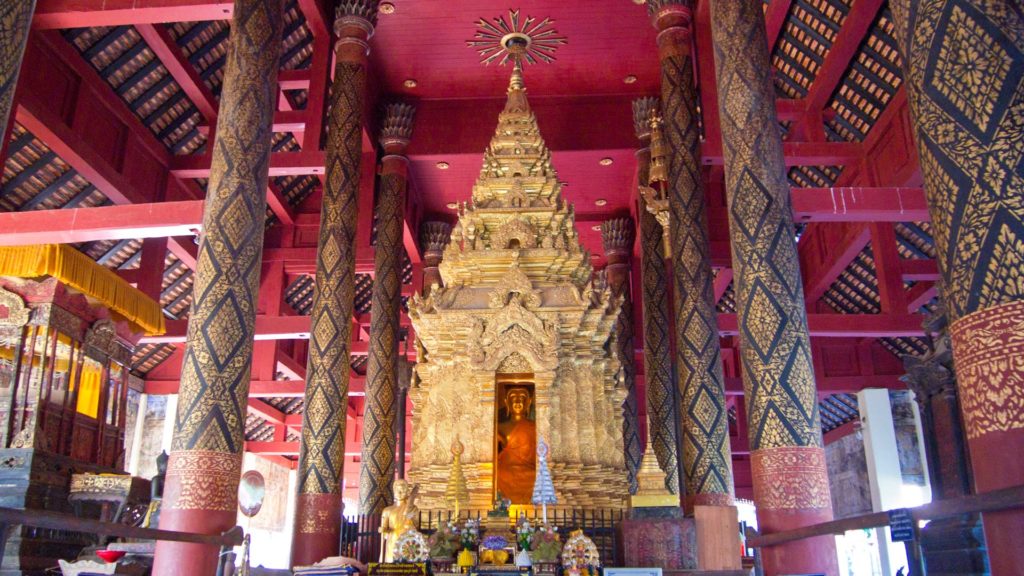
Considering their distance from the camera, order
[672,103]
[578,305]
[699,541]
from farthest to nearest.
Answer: [672,103] < [578,305] < [699,541]

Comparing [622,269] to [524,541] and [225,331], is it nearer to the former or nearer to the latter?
[524,541]

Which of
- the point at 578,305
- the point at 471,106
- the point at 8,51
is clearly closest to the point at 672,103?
the point at 578,305

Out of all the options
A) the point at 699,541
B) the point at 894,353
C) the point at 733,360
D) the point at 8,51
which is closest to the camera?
the point at 8,51

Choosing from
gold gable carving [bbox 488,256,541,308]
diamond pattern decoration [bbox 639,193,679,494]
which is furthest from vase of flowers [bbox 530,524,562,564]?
diamond pattern decoration [bbox 639,193,679,494]

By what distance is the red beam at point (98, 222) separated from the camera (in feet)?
27.3

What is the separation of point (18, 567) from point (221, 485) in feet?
13.8

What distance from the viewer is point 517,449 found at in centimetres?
813

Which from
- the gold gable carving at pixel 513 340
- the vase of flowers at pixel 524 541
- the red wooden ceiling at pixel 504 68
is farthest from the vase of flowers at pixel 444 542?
the red wooden ceiling at pixel 504 68

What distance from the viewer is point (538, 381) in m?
8.22

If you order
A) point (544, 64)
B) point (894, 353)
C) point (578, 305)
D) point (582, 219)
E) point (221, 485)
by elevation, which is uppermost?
point (544, 64)

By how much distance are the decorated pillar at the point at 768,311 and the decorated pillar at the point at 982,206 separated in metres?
2.65

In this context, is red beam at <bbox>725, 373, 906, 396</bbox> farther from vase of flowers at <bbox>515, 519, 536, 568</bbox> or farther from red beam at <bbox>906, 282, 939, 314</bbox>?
Result: vase of flowers at <bbox>515, 519, 536, 568</bbox>

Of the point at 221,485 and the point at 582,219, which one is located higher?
the point at 582,219

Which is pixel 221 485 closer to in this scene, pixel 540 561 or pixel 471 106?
pixel 540 561
